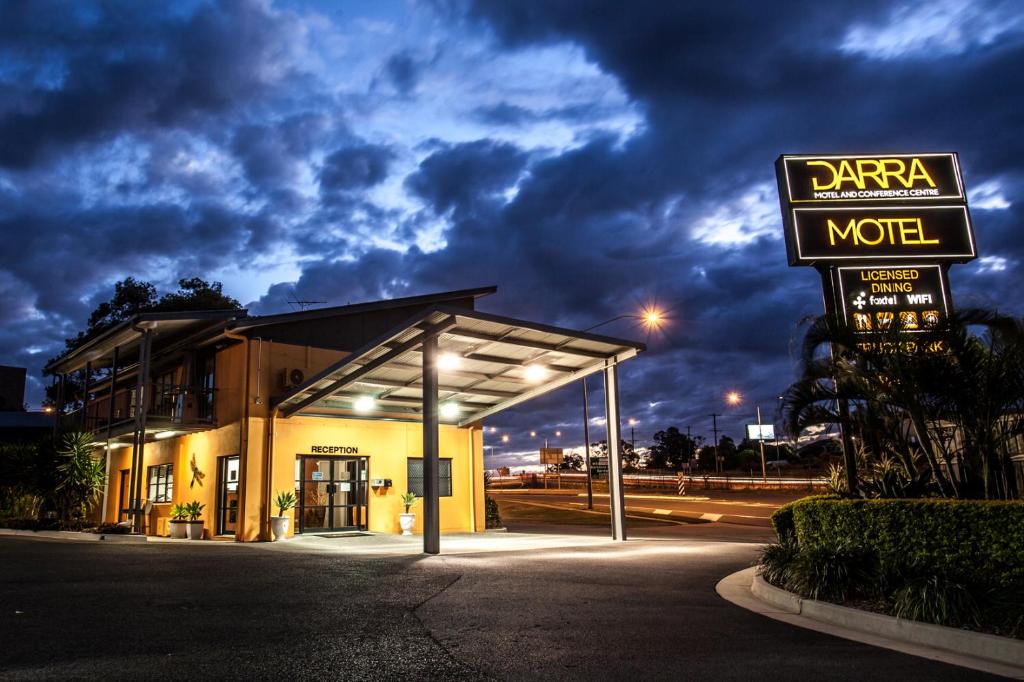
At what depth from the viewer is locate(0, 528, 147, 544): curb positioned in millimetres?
17938

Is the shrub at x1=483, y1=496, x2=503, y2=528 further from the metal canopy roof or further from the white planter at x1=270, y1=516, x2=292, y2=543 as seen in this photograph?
the white planter at x1=270, y1=516, x2=292, y2=543

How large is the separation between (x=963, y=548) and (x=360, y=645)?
6.20 m

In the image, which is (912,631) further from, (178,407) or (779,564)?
(178,407)

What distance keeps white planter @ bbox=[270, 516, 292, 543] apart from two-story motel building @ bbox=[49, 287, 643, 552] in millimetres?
376

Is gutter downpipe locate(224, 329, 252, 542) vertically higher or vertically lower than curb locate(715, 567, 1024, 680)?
higher

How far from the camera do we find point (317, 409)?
21141 mm

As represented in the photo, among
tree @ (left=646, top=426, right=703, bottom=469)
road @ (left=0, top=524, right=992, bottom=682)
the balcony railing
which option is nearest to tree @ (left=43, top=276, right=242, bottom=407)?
the balcony railing

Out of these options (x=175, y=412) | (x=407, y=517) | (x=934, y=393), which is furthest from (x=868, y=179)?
(x=175, y=412)

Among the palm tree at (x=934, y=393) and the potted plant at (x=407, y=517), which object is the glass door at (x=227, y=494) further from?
the palm tree at (x=934, y=393)

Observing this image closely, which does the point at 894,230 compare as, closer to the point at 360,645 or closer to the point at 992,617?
the point at 992,617

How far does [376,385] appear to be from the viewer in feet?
65.8

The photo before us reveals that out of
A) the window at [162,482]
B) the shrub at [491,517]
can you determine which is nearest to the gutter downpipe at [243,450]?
the window at [162,482]

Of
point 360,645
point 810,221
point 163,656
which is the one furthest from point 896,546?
point 810,221

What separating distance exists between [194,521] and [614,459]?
1208 centimetres
